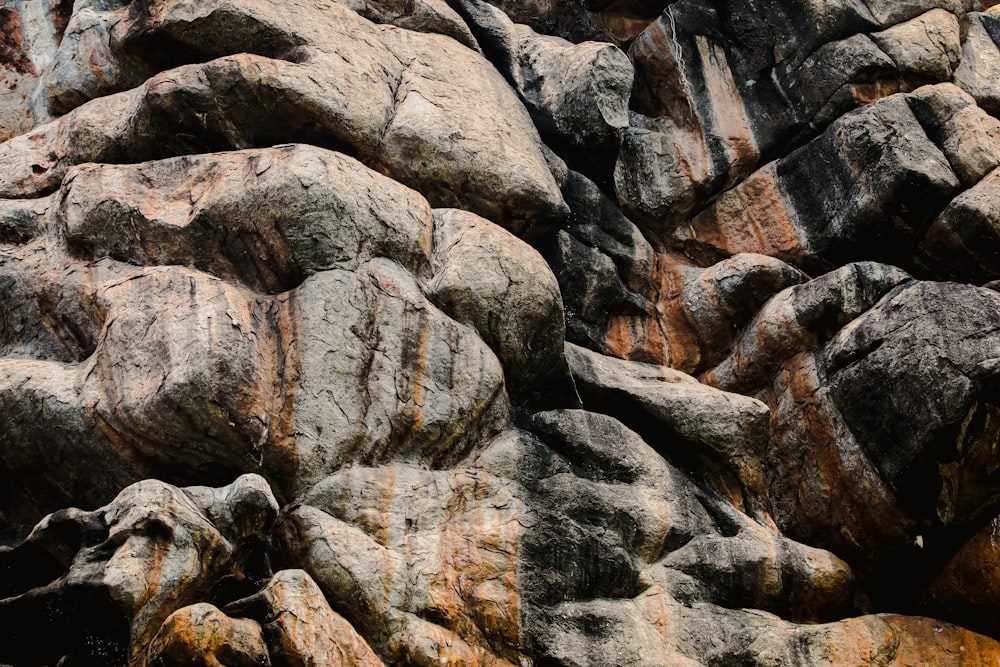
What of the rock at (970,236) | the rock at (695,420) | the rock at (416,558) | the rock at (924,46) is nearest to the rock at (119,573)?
the rock at (416,558)

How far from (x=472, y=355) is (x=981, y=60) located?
49.4ft

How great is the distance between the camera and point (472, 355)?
15.1 metres

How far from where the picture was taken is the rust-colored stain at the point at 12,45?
72.5ft

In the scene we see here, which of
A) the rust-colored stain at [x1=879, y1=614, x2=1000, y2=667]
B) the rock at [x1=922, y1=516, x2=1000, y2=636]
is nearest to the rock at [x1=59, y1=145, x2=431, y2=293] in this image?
the rust-colored stain at [x1=879, y1=614, x2=1000, y2=667]

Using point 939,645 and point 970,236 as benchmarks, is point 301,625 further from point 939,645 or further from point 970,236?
point 970,236

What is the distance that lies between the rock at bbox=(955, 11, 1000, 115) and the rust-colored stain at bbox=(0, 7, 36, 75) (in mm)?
20591

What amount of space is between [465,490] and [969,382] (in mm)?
7571

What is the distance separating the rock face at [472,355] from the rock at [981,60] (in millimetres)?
307

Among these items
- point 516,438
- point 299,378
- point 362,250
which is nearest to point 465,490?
point 516,438

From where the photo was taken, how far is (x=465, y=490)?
1422cm

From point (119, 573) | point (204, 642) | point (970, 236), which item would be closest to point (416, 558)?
point (204, 642)

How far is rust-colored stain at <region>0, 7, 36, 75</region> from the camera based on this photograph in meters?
22.1

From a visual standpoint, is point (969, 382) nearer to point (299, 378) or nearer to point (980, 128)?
point (980, 128)

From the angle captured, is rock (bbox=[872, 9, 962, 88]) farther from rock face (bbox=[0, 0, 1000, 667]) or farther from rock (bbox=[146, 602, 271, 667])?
rock (bbox=[146, 602, 271, 667])
